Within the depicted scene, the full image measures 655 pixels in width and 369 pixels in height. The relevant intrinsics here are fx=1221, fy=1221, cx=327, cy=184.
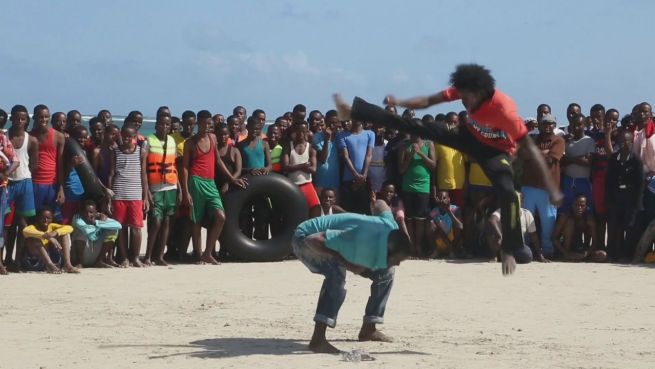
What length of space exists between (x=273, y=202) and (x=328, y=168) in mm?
797

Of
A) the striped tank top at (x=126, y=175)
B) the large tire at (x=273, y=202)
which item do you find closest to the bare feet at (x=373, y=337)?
the striped tank top at (x=126, y=175)

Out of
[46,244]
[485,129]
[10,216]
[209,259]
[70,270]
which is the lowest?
[70,270]

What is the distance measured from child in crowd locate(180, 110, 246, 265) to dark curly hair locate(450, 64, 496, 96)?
593 cm

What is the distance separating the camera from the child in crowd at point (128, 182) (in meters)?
13.7

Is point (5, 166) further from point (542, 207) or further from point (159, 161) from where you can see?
point (542, 207)

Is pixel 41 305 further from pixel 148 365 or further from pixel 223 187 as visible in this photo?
pixel 223 187

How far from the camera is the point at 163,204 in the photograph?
556 inches

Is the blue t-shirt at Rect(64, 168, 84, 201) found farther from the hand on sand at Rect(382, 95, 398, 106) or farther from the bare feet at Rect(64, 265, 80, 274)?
the hand on sand at Rect(382, 95, 398, 106)

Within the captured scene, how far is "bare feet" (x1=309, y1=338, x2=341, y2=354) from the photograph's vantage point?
8.50 m

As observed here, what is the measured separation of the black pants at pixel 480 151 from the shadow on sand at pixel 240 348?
125 centimetres

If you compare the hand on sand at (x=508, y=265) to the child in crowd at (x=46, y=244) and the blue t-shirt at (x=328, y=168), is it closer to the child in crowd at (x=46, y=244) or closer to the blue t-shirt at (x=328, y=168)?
the child in crowd at (x=46, y=244)

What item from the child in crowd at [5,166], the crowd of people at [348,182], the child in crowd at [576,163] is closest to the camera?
the child in crowd at [5,166]

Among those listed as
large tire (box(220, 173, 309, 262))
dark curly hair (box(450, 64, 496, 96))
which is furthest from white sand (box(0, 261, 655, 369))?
dark curly hair (box(450, 64, 496, 96))

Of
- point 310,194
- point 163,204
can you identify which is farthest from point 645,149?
point 163,204
